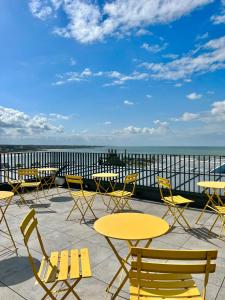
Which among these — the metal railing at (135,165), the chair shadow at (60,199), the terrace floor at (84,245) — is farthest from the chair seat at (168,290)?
the chair shadow at (60,199)

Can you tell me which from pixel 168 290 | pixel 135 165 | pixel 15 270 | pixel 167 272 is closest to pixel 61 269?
pixel 168 290

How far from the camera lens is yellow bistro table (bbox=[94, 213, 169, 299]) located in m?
2.75

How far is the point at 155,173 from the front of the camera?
9.08 meters

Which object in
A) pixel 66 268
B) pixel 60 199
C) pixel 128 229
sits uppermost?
pixel 128 229

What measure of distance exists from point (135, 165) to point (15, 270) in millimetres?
6331

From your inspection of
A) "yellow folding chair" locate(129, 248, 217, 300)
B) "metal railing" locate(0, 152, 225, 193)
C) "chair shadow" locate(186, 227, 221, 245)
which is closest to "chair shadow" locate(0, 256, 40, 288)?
"yellow folding chair" locate(129, 248, 217, 300)

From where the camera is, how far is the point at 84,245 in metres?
4.75

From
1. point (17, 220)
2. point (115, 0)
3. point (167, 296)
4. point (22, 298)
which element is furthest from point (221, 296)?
point (115, 0)

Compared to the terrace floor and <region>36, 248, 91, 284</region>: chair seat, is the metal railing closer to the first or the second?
the terrace floor

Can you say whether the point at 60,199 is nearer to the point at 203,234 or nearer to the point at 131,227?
the point at 203,234

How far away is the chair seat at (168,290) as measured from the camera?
7.08 ft

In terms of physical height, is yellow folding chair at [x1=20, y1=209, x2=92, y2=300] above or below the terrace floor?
above

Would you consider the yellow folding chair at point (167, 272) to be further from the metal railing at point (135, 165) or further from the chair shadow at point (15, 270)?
the metal railing at point (135, 165)

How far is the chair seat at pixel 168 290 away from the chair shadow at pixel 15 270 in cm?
204
